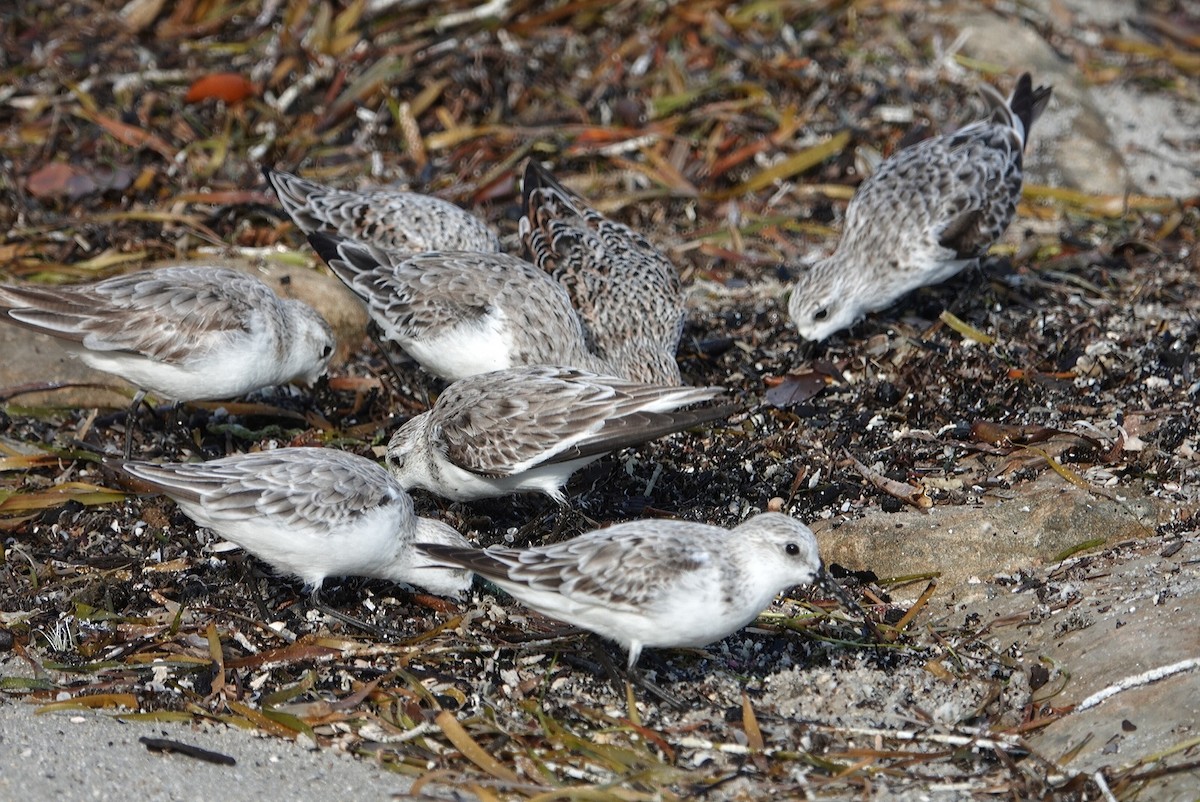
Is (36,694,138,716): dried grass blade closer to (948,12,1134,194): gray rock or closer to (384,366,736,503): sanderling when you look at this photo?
(384,366,736,503): sanderling

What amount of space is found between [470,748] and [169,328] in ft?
9.27

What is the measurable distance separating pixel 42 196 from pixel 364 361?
2496 mm

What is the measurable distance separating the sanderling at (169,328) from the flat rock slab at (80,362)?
620mm

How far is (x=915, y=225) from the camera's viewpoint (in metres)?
7.69

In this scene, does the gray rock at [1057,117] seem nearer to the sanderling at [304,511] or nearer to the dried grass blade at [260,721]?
the sanderling at [304,511]

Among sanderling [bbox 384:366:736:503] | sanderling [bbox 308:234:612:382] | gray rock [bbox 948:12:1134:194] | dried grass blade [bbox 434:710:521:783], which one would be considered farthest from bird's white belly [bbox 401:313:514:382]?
gray rock [bbox 948:12:1134:194]

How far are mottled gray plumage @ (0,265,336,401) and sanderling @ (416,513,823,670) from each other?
6.86ft

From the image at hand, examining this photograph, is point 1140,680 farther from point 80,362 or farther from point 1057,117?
A: point 1057,117

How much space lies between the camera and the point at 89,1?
31.8 ft

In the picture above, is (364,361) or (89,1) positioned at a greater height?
(89,1)

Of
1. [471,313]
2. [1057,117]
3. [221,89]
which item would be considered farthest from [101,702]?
[1057,117]

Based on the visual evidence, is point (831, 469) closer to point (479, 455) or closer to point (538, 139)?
point (479, 455)

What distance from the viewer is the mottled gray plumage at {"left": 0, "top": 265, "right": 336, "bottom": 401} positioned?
636 centimetres

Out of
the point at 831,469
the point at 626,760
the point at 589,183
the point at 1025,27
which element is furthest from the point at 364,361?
the point at 1025,27
